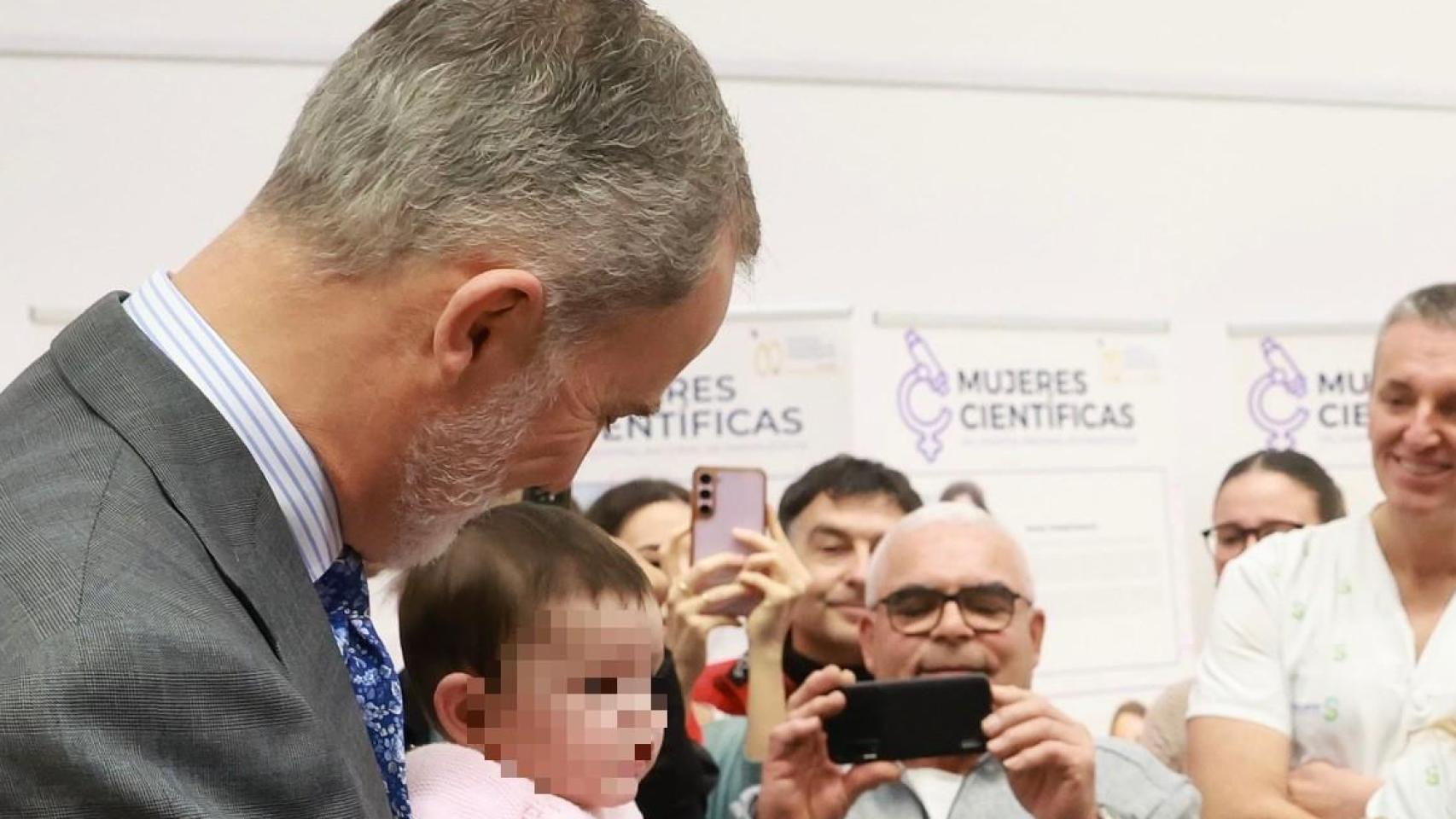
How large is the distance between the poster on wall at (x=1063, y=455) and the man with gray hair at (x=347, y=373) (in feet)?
10.2

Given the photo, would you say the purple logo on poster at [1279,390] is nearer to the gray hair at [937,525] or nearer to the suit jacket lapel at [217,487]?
the gray hair at [937,525]

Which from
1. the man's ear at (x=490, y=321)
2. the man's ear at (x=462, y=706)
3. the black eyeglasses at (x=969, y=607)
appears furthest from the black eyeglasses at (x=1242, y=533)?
the man's ear at (x=490, y=321)

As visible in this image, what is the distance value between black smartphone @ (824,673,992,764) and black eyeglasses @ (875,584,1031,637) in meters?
0.16

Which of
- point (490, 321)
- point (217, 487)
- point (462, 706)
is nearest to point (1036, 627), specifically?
point (462, 706)

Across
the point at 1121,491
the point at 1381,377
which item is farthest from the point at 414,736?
the point at 1121,491

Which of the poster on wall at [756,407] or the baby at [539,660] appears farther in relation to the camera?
the poster on wall at [756,407]

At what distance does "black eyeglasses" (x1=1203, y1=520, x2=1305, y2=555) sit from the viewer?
3.26m

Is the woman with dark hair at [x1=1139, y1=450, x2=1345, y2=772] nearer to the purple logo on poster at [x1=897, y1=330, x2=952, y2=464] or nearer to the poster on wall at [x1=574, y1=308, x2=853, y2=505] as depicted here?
the purple logo on poster at [x1=897, y1=330, x2=952, y2=464]

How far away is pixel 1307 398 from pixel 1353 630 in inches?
92.1

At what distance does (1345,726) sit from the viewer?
2.21 meters

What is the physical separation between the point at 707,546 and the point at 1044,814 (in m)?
0.79

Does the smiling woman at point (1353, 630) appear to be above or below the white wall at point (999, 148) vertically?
below

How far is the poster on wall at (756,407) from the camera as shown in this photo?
3965 mm

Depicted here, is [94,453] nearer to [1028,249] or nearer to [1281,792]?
[1281,792]
